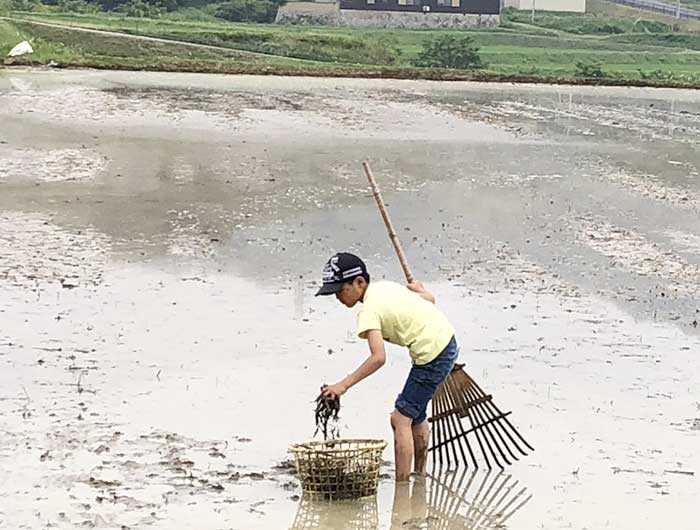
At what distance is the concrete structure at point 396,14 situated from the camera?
70.4 meters

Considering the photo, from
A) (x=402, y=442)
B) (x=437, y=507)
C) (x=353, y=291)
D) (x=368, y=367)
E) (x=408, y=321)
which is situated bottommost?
(x=437, y=507)

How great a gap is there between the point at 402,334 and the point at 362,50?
42.5 m

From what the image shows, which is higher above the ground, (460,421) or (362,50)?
(460,421)

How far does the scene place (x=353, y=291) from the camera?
6.48 m

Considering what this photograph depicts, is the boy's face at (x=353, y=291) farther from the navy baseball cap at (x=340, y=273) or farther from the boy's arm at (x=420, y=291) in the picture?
the boy's arm at (x=420, y=291)

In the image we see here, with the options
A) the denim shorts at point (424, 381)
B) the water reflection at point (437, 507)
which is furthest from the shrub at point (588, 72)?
the denim shorts at point (424, 381)

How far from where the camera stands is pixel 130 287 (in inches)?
432

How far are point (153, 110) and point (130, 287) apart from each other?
13942 mm

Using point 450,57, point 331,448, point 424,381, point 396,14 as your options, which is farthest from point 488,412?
point 396,14

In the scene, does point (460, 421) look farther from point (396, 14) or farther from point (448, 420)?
point (396, 14)

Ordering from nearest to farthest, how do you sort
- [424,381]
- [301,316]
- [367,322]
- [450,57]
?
[367,322], [424,381], [301,316], [450,57]

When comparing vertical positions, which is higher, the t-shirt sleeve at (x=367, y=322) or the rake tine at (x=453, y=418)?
the t-shirt sleeve at (x=367, y=322)

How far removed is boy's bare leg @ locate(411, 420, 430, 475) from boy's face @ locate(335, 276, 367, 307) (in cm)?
79

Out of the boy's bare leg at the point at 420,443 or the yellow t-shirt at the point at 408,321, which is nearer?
the yellow t-shirt at the point at 408,321
